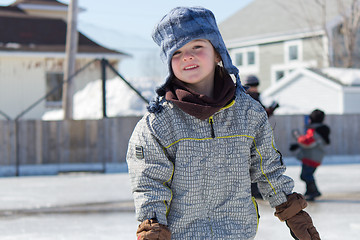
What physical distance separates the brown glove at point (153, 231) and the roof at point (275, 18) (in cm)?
2579

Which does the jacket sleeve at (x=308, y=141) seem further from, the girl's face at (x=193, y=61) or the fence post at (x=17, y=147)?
the fence post at (x=17, y=147)

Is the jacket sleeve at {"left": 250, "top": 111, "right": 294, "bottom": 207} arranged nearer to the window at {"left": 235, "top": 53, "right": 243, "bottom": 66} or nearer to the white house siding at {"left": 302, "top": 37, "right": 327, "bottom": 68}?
the white house siding at {"left": 302, "top": 37, "right": 327, "bottom": 68}

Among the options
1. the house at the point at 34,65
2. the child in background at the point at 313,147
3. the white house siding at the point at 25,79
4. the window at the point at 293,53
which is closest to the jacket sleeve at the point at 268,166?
the child in background at the point at 313,147

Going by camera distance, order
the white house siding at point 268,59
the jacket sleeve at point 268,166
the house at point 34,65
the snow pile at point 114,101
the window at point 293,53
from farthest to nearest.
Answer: the white house siding at point 268,59
the window at point 293,53
the house at point 34,65
the snow pile at point 114,101
the jacket sleeve at point 268,166

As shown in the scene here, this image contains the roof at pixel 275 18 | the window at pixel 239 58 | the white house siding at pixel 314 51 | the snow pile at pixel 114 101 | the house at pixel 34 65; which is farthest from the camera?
the window at pixel 239 58

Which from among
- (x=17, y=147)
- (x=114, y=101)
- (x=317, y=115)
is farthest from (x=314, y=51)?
(x=317, y=115)

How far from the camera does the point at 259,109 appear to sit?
270 cm

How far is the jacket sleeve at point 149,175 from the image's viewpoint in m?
2.38

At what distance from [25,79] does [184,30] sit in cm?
2043

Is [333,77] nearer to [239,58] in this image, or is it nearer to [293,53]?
[293,53]

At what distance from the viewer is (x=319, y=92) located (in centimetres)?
1980

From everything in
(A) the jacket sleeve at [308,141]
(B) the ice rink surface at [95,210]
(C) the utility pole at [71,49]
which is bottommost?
(B) the ice rink surface at [95,210]

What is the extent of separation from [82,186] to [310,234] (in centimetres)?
766

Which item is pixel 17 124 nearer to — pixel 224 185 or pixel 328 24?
pixel 224 185
